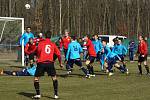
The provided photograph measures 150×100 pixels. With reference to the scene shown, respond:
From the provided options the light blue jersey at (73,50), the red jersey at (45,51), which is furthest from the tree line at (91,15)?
the red jersey at (45,51)

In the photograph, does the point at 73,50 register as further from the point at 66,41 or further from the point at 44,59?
the point at 44,59

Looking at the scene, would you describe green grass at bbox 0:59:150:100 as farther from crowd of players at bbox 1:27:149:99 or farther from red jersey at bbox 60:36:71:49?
red jersey at bbox 60:36:71:49

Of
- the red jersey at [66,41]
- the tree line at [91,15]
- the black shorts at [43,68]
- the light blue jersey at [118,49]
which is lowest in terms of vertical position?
the black shorts at [43,68]

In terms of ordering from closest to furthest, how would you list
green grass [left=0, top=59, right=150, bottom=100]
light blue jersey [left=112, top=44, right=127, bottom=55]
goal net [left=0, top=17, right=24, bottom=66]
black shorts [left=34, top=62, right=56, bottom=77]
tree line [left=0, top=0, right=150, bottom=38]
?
black shorts [left=34, top=62, right=56, bottom=77] < green grass [left=0, top=59, right=150, bottom=100] < light blue jersey [left=112, top=44, right=127, bottom=55] < goal net [left=0, top=17, right=24, bottom=66] < tree line [left=0, top=0, right=150, bottom=38]

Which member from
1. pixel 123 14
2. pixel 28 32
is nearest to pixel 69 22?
pixel 123 14

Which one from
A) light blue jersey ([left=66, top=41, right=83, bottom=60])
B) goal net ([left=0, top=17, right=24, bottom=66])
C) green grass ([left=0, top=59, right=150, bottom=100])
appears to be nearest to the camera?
green grass ([left=0, top=59, right=150, bottom=100])

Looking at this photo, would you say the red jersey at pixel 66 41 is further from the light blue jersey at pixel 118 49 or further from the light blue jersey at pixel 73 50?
the light blue jersey at pixel 73 50

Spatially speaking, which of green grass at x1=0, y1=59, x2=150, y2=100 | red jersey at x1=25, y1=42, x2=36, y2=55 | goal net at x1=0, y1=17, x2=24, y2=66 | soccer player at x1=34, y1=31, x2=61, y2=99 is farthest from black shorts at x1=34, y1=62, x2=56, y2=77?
goal net at x1=0, y1=17, x2=24, y2=66

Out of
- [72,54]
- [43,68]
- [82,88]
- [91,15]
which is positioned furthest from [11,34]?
[91,15]

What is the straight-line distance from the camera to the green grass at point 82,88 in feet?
49.1

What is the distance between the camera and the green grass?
1495 cm

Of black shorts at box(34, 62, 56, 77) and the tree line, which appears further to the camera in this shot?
the tree line

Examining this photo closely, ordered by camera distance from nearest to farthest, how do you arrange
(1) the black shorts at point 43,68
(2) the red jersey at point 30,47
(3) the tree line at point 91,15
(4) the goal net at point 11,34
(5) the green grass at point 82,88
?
(1) the black shorts at point 43,68
(5) the green grass at point 82,88
(2) the red jersey at point 30,47
(4) the goal net at point 11,34
(3) the tree line at point 91,15

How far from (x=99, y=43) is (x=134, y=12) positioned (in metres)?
66.8
